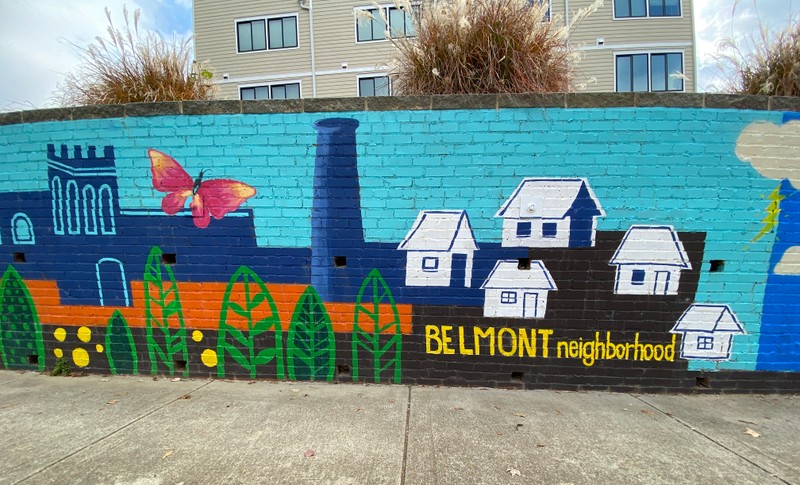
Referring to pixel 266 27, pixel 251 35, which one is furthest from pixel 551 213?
pixel 251 35

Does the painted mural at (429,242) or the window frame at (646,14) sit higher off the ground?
the window frame at (646,14)

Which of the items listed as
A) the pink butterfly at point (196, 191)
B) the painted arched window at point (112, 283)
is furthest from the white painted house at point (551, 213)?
the painted arched window at point (112, 283)

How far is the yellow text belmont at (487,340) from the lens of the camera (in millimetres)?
3926

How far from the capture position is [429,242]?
3898 mm

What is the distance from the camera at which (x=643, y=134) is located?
12.5 feet

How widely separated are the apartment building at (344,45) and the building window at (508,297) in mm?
9610

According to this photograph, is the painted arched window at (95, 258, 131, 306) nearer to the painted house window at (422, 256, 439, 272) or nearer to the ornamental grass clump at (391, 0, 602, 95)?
the painted house window at (422, 256, 439, 272)

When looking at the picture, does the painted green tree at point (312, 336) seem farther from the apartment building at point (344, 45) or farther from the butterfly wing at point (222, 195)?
the apartment building at point (344, 45)

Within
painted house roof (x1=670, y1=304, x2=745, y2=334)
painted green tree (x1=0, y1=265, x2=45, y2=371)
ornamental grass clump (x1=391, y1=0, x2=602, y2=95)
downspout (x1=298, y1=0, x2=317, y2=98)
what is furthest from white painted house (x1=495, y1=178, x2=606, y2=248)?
downspout (x1=298, y1=0, x2=317, y2=98)

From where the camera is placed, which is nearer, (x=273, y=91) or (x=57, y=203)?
(x=57, y=203)

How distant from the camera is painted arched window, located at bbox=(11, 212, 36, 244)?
4191mm

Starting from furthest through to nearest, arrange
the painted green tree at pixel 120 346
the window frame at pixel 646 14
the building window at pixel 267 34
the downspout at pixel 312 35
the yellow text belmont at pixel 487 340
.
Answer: the building window at pixel 267 34
the downspout at pixel 312 35
the window frame at pixel 646 14
the painted green tree at pixel 120 346
the yellow text belmont at pixel 487 340

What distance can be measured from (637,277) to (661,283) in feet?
0.78

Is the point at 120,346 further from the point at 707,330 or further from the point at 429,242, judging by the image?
the point at 707,330
